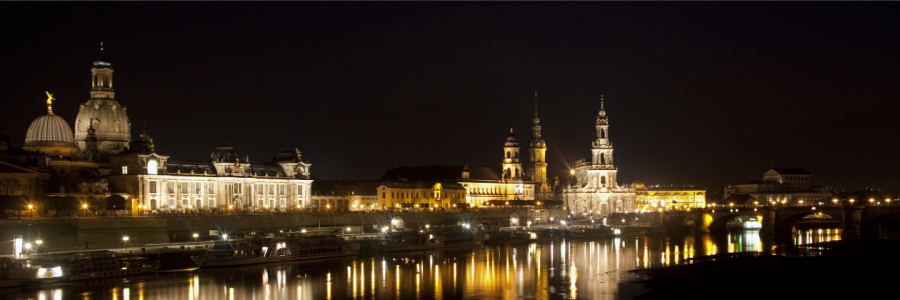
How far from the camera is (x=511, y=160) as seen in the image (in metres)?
173

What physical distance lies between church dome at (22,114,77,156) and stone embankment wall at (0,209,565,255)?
88.4 feet

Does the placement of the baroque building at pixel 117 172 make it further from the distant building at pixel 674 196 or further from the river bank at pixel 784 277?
the distant building at pixel 674 196

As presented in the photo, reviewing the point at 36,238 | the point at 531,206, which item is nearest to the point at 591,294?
the point at 36,238

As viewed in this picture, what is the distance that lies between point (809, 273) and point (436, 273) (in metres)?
26.7

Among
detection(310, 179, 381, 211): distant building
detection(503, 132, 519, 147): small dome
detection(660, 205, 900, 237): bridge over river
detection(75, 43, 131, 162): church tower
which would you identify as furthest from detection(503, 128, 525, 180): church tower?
detection(75, 43, 131, 162): church tower

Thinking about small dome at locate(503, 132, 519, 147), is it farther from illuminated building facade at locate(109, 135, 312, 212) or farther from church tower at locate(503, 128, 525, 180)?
illuminated building facade at locate(109, 135, 312, 212)

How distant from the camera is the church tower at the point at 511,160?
171875mm

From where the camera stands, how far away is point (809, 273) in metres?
61.4

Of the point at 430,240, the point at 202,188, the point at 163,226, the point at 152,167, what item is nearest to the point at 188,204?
the point at 202,188

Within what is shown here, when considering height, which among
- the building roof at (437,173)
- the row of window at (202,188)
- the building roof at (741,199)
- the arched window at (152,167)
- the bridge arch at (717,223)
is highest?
Result: the arched window at (152,167)

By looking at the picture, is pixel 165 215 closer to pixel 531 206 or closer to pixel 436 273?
pixel 436 273

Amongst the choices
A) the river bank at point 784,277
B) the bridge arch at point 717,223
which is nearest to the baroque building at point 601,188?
the bridge arch at point 717,223

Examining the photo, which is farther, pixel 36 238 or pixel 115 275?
pixel 36 238

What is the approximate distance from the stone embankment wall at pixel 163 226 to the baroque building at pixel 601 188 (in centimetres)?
4202
